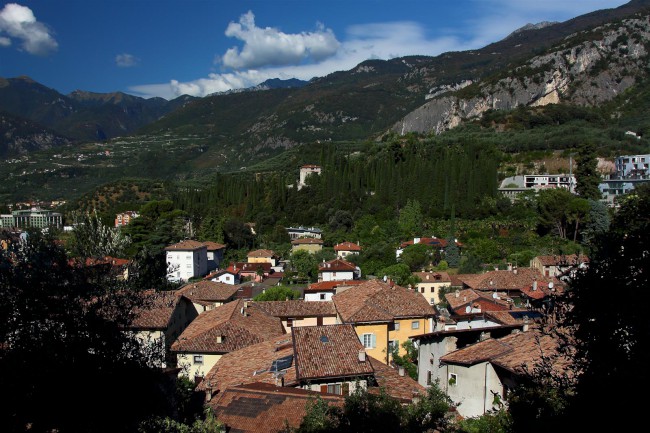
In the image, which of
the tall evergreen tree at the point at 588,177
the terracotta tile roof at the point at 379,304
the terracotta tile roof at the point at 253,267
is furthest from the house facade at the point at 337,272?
the tall evergreen tree at the point at 588,177

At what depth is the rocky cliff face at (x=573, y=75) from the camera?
133 m

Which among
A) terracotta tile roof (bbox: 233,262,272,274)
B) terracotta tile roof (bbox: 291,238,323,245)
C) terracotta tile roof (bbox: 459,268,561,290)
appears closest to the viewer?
terracotta tile roof (bbox: 459,268,561,290)

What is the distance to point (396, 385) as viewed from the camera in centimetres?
1633

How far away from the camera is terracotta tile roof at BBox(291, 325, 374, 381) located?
15766 millimetres

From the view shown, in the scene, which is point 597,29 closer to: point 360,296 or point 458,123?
point 458,123

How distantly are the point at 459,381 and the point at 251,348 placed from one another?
360 inches

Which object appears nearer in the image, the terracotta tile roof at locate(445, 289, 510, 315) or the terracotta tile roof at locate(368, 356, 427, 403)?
the terracotta tile roof at locate(368, 356, 427, 403)

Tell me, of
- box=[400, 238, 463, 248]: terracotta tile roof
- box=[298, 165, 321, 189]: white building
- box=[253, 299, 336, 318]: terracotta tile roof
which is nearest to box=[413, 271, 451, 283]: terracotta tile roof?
box=[400, 238, 463, 248]: terracotta tile roof

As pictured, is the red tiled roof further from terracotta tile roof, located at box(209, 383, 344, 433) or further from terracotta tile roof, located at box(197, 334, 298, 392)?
terracotta tile roof, located at box(209, 383, 344, 433)

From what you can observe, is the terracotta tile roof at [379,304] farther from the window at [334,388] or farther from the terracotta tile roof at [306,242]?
the terracotta tile roof at [306,242]

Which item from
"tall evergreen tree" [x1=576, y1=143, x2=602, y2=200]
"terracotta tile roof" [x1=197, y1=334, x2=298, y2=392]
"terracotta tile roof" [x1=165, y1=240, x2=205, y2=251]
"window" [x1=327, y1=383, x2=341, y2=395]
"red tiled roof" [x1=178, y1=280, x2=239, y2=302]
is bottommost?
"red tiled roof" [x1=178, y1=280, x2=239, y2=302]

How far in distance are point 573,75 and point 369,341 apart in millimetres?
133168

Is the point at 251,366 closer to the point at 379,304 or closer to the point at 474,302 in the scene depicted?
the point at 379,304

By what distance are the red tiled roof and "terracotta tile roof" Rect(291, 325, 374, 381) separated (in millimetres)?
18838
